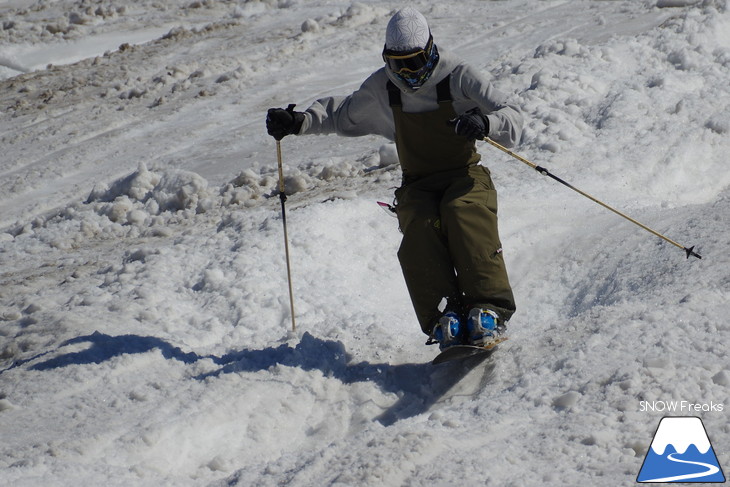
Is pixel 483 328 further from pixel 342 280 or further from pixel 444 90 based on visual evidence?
pixel 342 280

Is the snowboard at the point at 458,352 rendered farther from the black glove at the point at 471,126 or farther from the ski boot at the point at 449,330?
the black glove at the point at 471,126

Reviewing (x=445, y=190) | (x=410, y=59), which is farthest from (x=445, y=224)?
(x=410, y=59)

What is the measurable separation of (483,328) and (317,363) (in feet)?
3.22

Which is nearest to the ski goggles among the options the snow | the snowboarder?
the snowboarder

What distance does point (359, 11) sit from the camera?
14.8 metres

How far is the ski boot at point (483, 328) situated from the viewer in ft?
16.8

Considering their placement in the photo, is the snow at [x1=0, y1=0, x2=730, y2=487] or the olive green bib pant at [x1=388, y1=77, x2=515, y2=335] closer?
the snow at [x1=0, y1=0, x2=730, y2=487]

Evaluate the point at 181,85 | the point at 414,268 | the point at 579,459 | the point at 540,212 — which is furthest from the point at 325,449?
the point at 181,85

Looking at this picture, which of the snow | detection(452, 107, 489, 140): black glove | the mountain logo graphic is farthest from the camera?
detection(452, 107, 489, 140): black glove

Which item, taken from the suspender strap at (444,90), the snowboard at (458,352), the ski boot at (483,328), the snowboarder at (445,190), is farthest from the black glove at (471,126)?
the snowboard at (458,352)

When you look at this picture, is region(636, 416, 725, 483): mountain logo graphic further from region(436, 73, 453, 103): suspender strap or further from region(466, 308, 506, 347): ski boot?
region(436, 73, 453, 103): suspender strap

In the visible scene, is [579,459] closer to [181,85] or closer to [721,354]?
[721,354]

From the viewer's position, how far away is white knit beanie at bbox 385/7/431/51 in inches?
204

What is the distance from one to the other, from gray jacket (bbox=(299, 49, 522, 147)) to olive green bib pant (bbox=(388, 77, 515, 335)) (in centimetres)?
6
